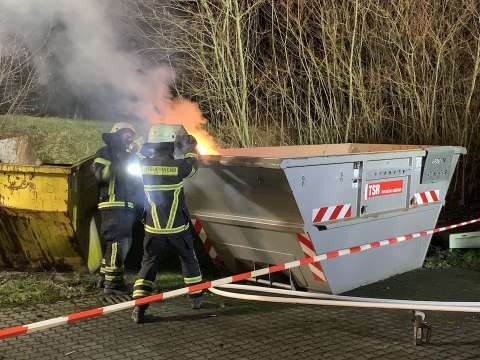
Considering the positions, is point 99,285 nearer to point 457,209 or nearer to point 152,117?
point 152,117

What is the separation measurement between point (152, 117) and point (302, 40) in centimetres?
430

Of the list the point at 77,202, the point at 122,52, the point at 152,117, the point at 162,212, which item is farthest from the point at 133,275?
the point at 122,52

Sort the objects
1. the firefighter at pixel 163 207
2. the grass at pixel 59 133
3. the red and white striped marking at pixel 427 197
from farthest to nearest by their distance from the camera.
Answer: the grass at pixel 59 133 → the red and white striped marking at pixel 427 197 → the firefighter at pixel 163 207

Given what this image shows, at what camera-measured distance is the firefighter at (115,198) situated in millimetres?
5633

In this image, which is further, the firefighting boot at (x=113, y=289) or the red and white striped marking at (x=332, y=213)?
the firefighting boot at (x=113, y=289)

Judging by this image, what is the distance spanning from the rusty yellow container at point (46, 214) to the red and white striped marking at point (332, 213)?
257 cm

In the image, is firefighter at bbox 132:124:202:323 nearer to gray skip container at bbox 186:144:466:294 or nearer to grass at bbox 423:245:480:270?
gray skip container at bbox 186:144:466:294

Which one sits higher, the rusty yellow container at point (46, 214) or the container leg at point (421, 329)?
the rusty yellow container at point (46, 214)

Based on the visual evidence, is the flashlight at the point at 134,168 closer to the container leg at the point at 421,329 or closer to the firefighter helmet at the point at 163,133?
the firefighter helmet at the point at 163,133

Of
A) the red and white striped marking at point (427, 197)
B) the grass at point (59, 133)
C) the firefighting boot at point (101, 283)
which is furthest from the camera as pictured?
the grass at point (59, 133)

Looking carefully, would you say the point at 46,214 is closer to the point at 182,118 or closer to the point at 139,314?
the point at 139,314

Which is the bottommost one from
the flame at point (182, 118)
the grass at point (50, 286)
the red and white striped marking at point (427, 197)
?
the grass at point (50, 286)

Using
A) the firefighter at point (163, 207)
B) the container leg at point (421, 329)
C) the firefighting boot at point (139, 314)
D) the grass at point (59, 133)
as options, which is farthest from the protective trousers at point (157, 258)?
the grass at point (59, 133)

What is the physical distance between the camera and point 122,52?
871cm
